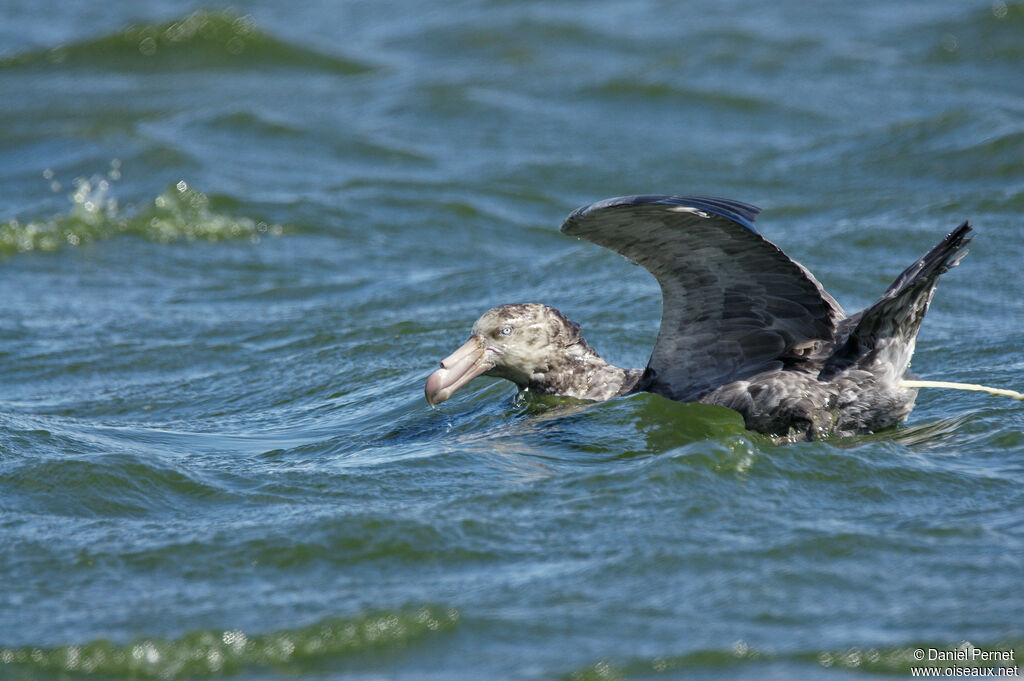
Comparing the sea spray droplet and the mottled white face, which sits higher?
the sea spray droplet

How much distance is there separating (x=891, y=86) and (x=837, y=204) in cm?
484

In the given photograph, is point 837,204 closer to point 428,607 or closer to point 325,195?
point 325,195

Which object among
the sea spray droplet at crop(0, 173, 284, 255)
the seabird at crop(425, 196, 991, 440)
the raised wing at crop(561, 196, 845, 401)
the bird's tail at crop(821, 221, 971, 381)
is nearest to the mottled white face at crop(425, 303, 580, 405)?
the seabird at crop(425, 196, 991, 440)

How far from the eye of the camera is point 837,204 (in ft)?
41.3

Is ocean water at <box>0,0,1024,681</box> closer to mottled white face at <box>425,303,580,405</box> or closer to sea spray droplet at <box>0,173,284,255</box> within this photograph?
sea spray droplet at <box>0,173,284,255</box>

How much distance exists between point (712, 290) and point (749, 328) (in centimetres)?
33

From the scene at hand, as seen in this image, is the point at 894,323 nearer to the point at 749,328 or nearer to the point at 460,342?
the point at 749,328

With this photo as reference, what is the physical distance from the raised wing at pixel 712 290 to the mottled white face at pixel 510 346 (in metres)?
0.55

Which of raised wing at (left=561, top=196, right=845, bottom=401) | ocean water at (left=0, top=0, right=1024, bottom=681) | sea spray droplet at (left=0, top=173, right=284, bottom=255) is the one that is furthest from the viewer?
sea spray droplet at (left=0, top=173, right=284, bottom=255)

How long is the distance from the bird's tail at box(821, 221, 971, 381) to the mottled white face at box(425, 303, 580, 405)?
1.48 metres

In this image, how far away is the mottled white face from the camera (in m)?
6.87

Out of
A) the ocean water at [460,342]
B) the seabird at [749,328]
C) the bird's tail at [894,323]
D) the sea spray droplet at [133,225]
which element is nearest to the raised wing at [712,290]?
the seabird at [749,328]

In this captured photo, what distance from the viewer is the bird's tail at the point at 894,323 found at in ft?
19.1

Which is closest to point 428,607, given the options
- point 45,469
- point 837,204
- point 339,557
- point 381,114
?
point 339,557
